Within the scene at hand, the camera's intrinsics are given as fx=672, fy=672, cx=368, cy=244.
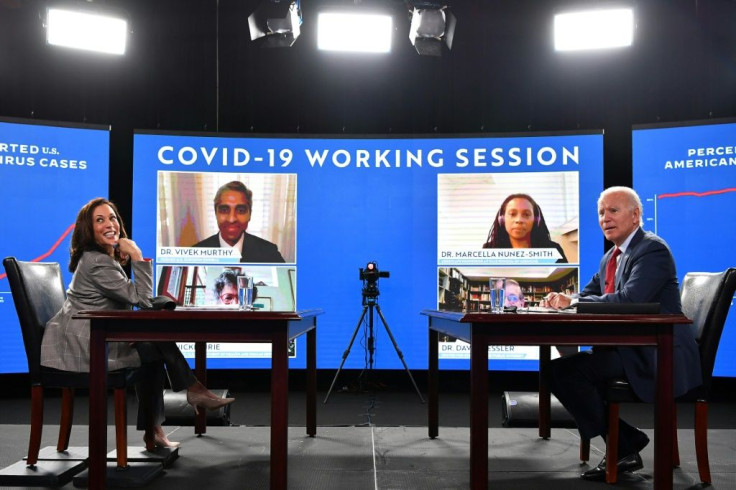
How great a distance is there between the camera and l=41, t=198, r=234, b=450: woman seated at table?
114 inches

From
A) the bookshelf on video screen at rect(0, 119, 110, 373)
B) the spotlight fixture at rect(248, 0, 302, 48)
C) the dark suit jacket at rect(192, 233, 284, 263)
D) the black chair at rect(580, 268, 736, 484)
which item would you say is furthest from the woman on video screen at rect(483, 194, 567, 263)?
the bookshelf on video screen at rect(0, 119, 110, 373)

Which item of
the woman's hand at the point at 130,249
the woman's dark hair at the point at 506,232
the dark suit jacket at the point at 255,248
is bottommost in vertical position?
the woman's hand at the point at 130,249

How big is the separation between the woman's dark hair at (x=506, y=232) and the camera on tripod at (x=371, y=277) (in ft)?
3.33

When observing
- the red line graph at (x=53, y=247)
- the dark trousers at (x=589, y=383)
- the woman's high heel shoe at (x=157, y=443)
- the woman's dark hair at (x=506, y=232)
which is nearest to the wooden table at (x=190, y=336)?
the woman's high heel shoe at (x=157, y=443)

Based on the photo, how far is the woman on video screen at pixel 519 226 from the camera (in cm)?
555

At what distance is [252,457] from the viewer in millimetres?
3281

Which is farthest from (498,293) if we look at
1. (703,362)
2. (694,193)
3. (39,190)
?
(39,190)

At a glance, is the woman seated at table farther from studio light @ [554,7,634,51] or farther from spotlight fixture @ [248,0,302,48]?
studio light @ [554,7,634,51]

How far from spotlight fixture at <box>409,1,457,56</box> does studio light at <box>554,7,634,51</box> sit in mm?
926

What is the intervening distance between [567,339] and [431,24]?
3520mm

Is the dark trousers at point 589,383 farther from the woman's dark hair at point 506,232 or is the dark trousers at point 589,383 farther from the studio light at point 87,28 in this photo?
the studio light at point 87,28

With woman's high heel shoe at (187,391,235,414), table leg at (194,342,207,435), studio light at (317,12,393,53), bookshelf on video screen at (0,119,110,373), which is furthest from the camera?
studio light at (317,12,393,53)

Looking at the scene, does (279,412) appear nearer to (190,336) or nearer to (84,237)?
(190,336)

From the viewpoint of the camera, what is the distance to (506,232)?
5.60 meters
